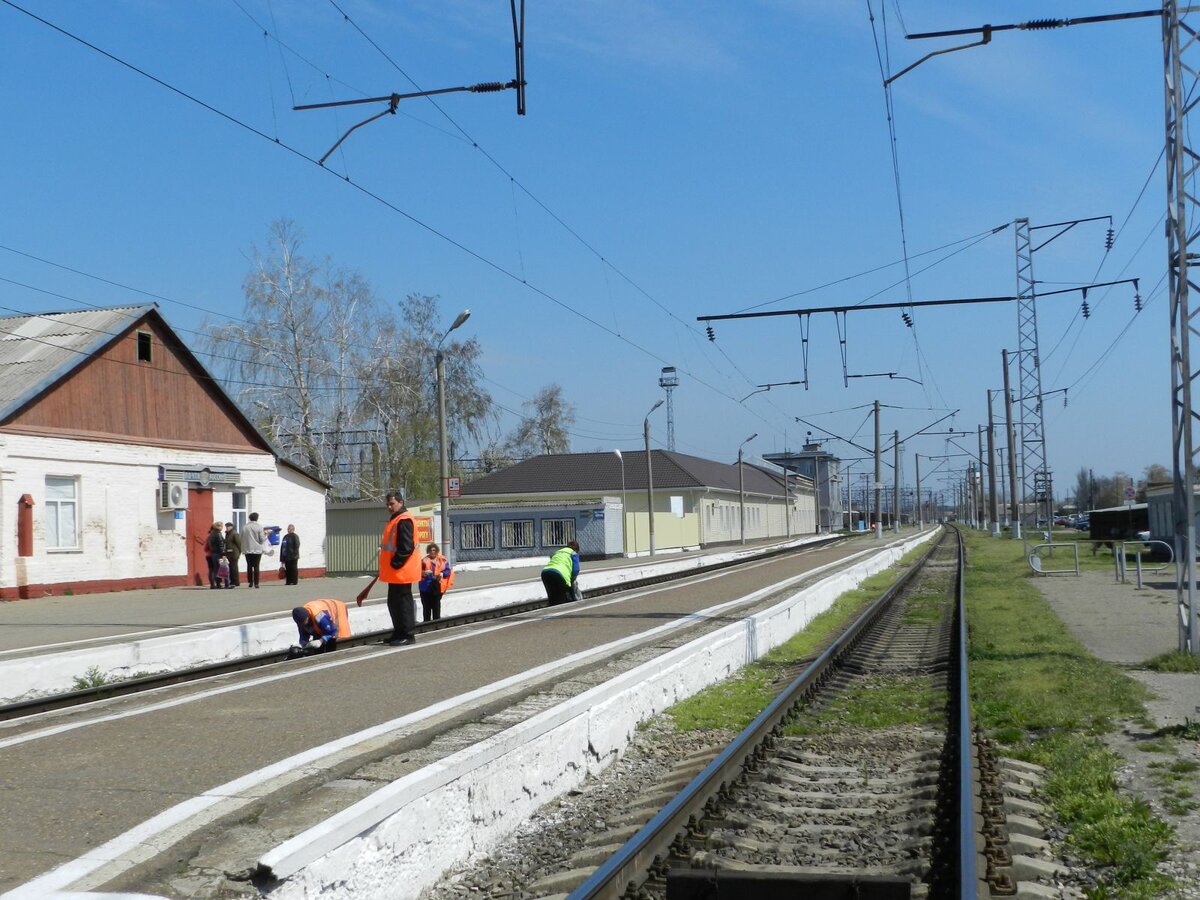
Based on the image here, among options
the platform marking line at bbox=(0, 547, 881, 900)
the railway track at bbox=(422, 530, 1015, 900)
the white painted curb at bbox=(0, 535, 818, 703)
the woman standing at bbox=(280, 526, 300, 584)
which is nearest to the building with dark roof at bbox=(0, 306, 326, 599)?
the woman standing at bbox=(280, 526, 300, 584)

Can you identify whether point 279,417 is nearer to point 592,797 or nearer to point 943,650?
point 943,650

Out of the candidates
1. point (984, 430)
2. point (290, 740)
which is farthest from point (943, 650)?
point (984, 430)

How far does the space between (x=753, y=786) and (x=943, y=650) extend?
30.3 feet

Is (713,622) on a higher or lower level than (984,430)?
lower

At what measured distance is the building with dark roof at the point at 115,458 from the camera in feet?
82.7

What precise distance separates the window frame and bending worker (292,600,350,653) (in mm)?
14127

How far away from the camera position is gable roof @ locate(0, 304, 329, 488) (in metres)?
26.1

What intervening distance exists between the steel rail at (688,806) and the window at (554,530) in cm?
4131

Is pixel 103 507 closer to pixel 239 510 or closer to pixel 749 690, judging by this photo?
pixel 239 510

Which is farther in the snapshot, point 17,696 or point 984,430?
point 984,430

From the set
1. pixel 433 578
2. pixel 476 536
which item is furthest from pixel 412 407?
pixel 433 578

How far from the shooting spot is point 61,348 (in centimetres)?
2798

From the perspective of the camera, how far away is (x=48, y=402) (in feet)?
85.7

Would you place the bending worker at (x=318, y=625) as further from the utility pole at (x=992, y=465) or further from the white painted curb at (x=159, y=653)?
the utility pole at (x=992, y=465)
